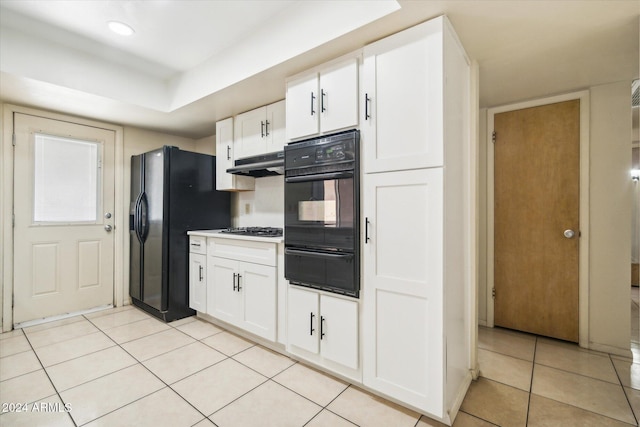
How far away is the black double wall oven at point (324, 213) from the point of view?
6.20ft

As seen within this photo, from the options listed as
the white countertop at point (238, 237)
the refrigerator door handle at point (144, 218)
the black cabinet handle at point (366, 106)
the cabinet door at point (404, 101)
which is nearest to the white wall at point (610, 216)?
the cabinet door at point (404, 101)

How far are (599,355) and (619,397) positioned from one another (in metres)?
0.68

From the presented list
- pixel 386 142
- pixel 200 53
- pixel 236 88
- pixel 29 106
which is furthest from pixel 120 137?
pixel 386 142

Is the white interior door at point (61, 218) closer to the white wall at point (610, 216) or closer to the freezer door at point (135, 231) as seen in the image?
the freezer door at point (135, 231)

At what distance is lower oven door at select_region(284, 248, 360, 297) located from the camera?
1.89m

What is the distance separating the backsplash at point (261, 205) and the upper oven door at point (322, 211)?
3.36 feet

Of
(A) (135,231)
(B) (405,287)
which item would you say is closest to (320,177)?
(B) (405,287)

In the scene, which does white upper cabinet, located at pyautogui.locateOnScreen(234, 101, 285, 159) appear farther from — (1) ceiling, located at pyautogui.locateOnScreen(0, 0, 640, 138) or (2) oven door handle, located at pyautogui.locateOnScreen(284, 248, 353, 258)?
(2) oven door handle, located at pyautogui.locateOnScreen(284, 248, 353, 258)

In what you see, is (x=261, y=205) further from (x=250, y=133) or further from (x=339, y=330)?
(x=339, y=330)

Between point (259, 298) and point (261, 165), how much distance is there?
1249 mm

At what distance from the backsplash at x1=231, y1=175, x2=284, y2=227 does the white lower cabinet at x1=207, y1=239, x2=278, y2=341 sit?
0.65 metres

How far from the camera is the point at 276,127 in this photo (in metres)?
2.84

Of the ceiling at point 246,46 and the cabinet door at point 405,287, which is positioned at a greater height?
the ceiling at point 246,46

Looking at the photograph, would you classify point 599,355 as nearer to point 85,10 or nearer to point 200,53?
point 200,53
